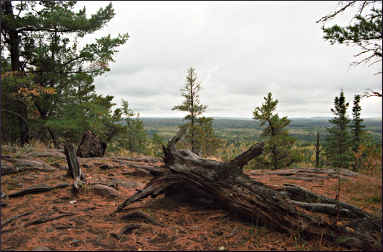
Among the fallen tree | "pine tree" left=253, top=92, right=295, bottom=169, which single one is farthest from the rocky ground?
"pine tree" left=253, top=92, right=295, bottom=169

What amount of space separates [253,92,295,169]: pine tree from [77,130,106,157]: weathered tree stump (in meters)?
17.2

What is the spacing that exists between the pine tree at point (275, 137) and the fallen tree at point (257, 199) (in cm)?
1881

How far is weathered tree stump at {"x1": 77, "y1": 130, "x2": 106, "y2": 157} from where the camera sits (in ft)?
38.1

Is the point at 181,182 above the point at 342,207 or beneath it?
above

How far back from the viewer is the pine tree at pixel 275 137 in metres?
22.0

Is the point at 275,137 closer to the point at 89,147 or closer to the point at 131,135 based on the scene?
the point at 89,147

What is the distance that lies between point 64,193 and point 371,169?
12.3 meters

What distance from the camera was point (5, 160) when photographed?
7020mm

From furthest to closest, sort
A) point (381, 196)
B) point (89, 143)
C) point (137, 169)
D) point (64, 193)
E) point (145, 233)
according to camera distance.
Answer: point (89, 143) → point (137, 169) → point (381, 196) → point (64, 193) → point (145, 233)

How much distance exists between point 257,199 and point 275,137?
64.8ft

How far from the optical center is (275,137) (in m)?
21.6

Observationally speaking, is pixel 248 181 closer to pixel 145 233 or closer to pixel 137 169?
pixel 145 233

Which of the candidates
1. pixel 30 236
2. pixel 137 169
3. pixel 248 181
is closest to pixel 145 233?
pixel 30 236

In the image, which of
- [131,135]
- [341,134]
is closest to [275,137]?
[341,134]
